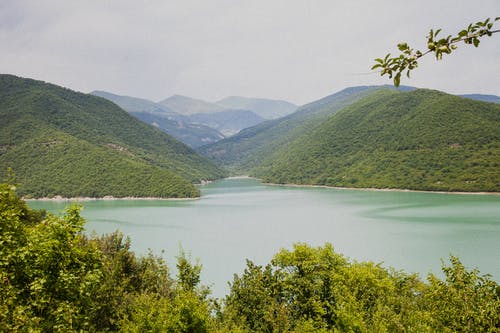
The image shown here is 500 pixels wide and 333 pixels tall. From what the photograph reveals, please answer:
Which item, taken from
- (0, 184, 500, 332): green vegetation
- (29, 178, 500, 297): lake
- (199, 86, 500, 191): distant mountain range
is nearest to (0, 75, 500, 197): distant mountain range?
(199, 86, 500, 191): distant mountain range

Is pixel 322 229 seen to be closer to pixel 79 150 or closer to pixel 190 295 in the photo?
pixel 190 295

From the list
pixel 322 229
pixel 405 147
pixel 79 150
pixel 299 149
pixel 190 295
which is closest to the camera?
pixel 190 295

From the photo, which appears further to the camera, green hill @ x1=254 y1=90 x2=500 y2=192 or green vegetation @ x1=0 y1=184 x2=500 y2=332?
green hill @ x1=254 y1=90 x2=500 y2=192

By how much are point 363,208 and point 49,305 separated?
69024 mm

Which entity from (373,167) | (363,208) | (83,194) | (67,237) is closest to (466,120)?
(373,167)

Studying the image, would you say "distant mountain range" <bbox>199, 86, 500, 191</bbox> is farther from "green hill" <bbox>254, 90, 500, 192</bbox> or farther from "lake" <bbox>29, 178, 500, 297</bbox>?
"lake" <bbox>29, 178, 500, 297</bbox>

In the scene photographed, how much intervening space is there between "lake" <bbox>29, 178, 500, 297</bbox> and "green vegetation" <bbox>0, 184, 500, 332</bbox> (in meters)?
7.79

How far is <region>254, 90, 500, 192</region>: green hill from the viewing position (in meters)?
93.2

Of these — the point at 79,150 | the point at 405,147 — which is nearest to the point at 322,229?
the point at 405,147

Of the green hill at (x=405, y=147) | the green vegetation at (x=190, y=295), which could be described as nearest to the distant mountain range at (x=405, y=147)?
the green hill at (x=405, y=147)

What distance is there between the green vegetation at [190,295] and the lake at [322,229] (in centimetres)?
779

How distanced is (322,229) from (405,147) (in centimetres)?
7742

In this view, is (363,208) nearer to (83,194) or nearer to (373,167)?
(373,167)

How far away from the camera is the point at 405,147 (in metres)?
120
